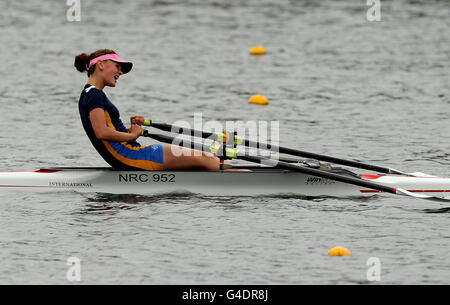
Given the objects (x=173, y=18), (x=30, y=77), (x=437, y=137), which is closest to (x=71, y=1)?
(x=173, y=18)

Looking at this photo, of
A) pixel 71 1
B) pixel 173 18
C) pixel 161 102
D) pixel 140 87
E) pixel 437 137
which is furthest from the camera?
pixel 71 1

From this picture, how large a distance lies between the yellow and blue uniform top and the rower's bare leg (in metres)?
0.09

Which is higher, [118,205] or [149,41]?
[149,41]

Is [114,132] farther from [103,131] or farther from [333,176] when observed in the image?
[333,176]

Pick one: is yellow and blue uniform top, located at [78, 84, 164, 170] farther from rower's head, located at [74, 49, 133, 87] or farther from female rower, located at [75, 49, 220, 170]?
rower's head, located at [74, 49, 133, 87]

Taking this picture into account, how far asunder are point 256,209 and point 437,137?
567 centimetres

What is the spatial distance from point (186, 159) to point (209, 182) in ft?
1.41

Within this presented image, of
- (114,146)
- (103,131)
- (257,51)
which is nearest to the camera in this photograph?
(103,131)

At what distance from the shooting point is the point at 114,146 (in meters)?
12.4

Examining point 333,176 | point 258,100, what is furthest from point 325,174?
point 258,100

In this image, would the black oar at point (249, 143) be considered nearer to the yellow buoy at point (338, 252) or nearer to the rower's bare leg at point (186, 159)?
the rower's bare leg at point (186, 159)

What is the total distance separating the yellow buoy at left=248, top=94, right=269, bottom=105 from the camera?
2009cm

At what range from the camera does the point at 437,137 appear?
16.9 metres

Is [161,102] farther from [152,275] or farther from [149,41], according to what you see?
[152,275]
